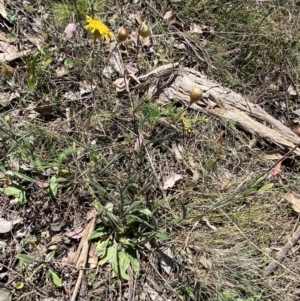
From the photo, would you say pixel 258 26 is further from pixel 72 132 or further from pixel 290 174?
pixel 72 132

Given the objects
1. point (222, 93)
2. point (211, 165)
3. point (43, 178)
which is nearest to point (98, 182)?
point (43, 178)

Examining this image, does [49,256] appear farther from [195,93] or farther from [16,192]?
[195,93]

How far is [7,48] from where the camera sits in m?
2.36

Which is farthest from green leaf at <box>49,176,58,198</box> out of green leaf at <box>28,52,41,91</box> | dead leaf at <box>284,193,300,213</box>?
dead leaf at <box>284,193,300,213</box>

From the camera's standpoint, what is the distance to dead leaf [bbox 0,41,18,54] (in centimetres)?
235

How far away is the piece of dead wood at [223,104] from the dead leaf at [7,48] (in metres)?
0.74

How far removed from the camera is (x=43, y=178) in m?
2.13

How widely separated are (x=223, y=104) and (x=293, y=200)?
643mm

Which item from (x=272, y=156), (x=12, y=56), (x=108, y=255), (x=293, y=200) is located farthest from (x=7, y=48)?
(x=293, y=200)

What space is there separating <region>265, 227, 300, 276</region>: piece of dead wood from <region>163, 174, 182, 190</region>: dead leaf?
2.05 ft

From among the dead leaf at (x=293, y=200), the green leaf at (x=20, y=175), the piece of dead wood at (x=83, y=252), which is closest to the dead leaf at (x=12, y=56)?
the green leaf at (x=20, y=175)

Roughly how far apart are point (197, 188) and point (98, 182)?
0.52 meters

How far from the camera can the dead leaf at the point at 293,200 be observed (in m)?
2.37

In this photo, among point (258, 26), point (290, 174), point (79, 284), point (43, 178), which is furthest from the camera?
point (258, 26)
